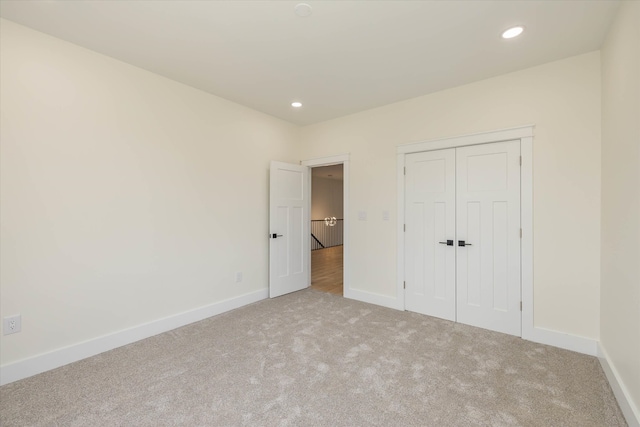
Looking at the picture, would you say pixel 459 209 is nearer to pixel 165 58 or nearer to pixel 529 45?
pixel 529 45

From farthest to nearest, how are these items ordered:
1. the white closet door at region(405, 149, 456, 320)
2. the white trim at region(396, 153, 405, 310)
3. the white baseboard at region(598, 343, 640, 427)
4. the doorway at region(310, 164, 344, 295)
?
the doorway at region(310, 164, 344, 295)
the white trim at region(396, 153, 405, 310)
the white closet door at region(405, 149, 456, 320)
the white baseboard at region(598, 343, 640, 427)

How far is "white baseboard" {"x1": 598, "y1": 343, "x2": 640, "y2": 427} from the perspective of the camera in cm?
156

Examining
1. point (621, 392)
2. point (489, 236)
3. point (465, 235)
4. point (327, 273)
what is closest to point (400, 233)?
point (465, 235)

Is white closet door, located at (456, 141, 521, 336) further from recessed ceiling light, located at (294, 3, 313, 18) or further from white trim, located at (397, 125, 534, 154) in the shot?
recessed ceiling light, located at (294, 3, 313, 18)

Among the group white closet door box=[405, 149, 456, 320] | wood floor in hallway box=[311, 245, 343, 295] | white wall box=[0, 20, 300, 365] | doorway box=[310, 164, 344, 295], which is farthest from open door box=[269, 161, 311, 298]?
white closet door box=[405, 149, 456, 320]

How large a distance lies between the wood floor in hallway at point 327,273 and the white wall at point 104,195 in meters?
1.56

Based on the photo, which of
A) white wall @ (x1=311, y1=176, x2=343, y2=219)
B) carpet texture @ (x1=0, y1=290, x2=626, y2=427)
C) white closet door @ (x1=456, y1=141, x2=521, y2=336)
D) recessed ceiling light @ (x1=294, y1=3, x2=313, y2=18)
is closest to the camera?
carpet texture @ (x1=0, y1=290, x2=626, y2=427)

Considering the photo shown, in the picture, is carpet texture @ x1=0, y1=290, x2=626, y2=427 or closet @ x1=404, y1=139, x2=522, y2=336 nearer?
carpet texture @ x1=0, y1=290, x2=626, y2=427

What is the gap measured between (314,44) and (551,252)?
2.94 m

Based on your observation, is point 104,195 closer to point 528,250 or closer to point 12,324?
point 12,324

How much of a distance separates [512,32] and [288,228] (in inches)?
133

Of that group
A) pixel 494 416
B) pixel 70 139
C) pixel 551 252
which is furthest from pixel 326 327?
pixel 70 139

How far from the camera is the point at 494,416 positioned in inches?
66.6

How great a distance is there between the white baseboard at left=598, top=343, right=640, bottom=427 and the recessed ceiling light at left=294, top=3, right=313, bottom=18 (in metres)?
3.20
